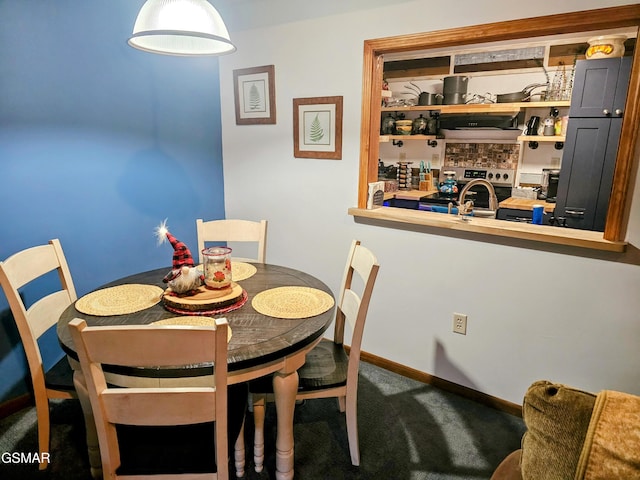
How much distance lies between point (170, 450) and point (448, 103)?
432 centimetres

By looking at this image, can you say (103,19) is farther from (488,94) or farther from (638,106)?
(488,94)

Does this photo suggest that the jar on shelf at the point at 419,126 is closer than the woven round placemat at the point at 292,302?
No

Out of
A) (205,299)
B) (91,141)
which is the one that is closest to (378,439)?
(205,299)

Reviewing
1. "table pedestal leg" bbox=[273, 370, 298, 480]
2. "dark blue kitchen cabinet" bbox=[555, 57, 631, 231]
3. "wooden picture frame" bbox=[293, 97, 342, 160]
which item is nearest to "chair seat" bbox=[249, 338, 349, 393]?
"table pedestal leg" bbox=[273, 370, 298, 480]

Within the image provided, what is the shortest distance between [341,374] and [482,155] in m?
3.93

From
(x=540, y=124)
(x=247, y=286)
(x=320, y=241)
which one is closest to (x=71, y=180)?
(x=247, y=286)

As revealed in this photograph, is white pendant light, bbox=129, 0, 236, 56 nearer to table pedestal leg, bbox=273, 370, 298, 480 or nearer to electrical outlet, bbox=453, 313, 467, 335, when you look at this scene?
table pedestal leg, bbox=273, 370, 298, 480

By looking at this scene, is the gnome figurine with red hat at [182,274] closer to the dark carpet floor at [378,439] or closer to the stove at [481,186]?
Result: the dark carpet floor at [378,439]

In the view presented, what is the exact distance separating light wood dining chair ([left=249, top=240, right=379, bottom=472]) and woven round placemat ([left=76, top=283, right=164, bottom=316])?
55 centimetres

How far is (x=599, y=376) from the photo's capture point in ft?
6.25

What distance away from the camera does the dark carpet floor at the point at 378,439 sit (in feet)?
5.70

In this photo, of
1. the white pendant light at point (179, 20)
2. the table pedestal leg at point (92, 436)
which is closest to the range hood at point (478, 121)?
the white pendant light at point (179, 20)

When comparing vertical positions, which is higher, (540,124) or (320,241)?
(540,124)

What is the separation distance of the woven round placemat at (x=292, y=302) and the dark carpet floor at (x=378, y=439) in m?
0.73
